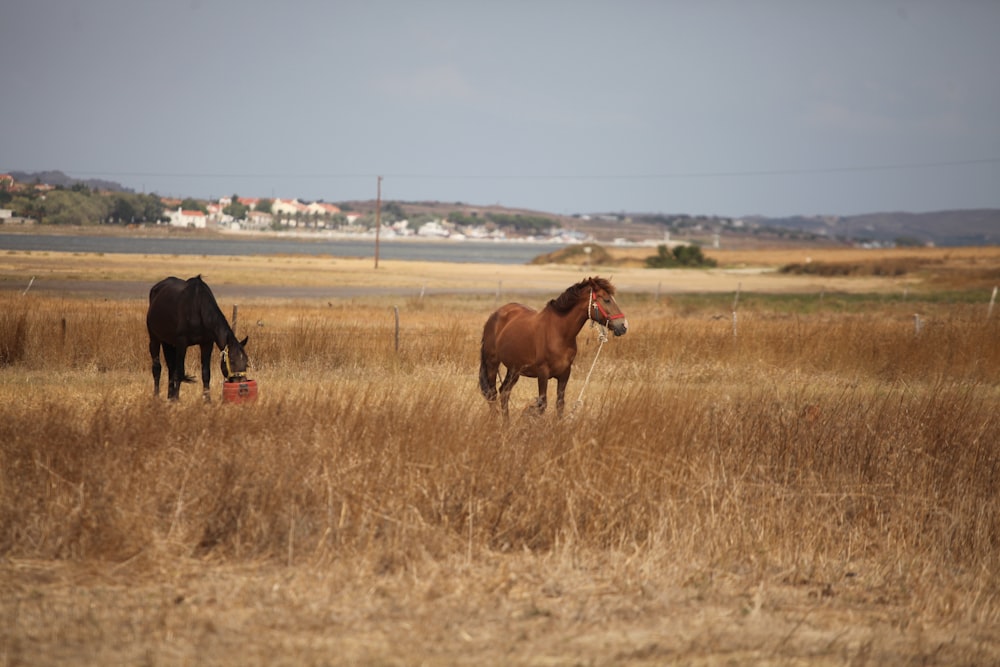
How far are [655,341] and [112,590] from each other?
1557 cm

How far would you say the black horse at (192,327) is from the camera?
13242mm

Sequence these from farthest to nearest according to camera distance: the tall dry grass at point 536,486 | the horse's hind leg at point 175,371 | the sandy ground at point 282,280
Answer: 1. the sandy ground at point 282,280
2. the horse's hind leg at point 175,371
3. the tall dry grass at point 536,486

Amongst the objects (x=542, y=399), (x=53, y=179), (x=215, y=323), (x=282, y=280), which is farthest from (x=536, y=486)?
(x=282, y=280)

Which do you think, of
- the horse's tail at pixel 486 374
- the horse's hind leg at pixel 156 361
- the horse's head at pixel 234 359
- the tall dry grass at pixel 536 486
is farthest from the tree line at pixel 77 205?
the tall dry grass at pixel 536 486

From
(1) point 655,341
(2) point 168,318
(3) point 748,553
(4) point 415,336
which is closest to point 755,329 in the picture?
(1) point 655,341

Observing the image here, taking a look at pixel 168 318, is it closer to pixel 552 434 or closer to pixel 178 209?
pixel 552 434

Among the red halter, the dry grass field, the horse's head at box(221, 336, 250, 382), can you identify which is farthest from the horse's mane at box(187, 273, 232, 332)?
the red halter

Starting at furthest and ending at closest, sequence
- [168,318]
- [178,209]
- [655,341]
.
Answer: [178,209] < [655,341] < [168,318]

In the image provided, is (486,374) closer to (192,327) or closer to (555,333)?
(555,333)

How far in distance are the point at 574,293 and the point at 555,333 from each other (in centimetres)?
52

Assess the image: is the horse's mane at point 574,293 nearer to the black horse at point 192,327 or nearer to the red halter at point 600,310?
the red halter at point 600,310

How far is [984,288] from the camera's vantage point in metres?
60.6

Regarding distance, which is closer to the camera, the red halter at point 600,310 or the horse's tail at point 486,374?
the red halter at point 600,310

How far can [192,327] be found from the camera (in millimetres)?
13484
